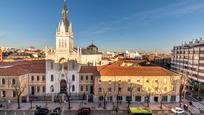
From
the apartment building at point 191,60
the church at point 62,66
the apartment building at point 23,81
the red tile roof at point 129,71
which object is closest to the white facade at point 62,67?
the church at point 62,66

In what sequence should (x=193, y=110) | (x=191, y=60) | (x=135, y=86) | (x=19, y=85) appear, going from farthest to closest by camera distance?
(x=191, y=60), (x=135, y=86), (x=19, y=85), (x=193, y=110)

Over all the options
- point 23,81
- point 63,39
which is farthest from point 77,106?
point 63,39

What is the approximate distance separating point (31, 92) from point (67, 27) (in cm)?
2248

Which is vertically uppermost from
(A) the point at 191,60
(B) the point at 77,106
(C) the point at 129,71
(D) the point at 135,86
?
(A) the point at 191,60

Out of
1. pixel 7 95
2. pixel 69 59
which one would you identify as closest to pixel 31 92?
pixel 7 95

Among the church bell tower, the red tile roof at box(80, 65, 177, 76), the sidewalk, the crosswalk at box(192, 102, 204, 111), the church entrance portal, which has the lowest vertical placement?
the crosswalk at box(192, 102, 204, 111)

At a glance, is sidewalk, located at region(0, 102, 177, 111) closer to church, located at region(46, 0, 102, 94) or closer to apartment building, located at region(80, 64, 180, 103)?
apartment building, located at region(80, 64, 180, 103)

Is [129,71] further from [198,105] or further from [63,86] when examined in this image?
[198,105]

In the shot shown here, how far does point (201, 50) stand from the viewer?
71.6m

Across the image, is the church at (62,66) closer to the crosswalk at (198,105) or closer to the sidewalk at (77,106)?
the sidewalk at (77,106)

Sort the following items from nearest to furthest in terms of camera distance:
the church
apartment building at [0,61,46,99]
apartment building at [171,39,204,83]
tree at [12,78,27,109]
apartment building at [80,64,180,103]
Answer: tree at [12,78,27,109], apartment building at [0,61,46,99], apartment building at [80,64,180,103], the church, apartment building at [171,39,204,83]

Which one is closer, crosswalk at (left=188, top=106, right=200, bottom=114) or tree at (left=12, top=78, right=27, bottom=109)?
crosswalk at (left=188, top=106, right=200, bottom=114)

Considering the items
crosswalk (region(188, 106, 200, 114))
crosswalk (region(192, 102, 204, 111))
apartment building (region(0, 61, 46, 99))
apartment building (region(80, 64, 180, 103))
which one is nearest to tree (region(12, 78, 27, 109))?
apartment building (region(0, 61, 46, 99))

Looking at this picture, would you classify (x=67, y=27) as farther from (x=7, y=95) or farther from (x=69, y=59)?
(x=7, y=95)
